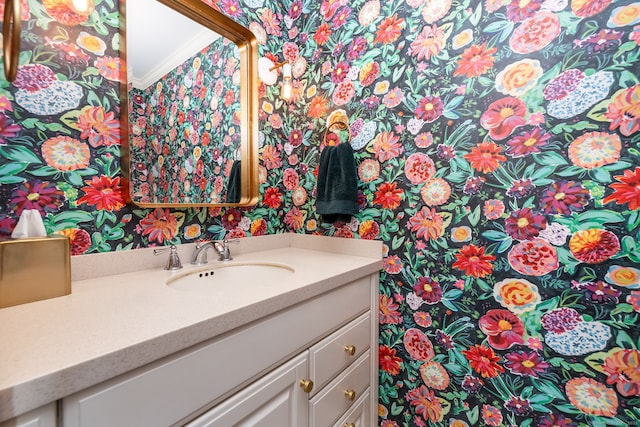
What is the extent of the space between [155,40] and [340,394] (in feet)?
4.49

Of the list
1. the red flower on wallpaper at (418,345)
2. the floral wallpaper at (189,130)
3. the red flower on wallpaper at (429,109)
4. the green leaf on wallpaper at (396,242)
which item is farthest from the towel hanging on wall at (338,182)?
the red flower on wallpaper at (418,345)

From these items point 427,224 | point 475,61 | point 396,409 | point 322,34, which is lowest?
point 396,409

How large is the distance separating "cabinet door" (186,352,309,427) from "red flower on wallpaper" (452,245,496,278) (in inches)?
24.5

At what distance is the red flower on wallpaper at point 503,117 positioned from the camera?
2.88 feet

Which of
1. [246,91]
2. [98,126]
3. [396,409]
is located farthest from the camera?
[246,91]

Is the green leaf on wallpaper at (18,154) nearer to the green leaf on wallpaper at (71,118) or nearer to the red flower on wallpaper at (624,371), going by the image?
the green leaf on wallpaper at (71,118)

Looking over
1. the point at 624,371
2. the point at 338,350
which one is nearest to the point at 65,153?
the point at 338,350

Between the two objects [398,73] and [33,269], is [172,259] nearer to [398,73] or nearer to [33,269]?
[33,269]

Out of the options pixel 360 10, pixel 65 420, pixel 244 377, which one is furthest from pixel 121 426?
pixel 360 10

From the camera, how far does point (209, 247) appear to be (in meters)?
1.10

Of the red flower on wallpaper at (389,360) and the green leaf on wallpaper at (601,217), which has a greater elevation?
the green leaf on wallpaper at (601,217)

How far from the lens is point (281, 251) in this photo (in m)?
1.36

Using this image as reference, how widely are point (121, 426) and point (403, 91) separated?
4.05ft

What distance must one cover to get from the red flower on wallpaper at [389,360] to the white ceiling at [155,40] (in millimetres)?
1338
